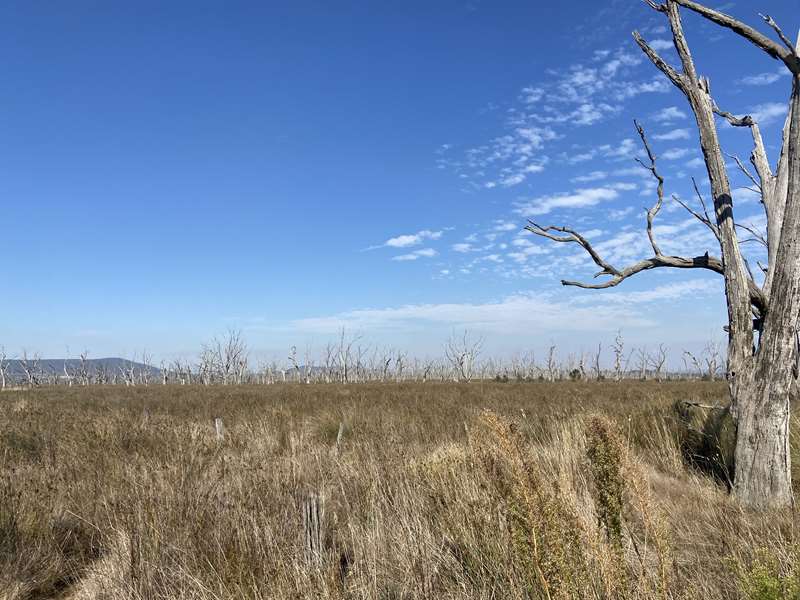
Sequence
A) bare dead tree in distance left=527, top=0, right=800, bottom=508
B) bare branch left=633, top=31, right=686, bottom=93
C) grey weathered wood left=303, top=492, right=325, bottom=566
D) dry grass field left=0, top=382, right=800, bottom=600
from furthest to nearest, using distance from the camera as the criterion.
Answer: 1. bare branch left=633, top=31, right=686, bottom=93
2. bare dead tree in distance left=527, top=0, right=800, bottom=508
3. grey weathered wood left=303, top=492, right=325, bottom=566
4. dry grass field left=0, top=382, right=800, bottom=600

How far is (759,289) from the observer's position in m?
5.04

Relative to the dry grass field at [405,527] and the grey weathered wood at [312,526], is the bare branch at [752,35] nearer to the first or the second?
the dry grass field at [405,527]

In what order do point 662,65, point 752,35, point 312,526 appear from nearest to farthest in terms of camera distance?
point 312,526
point 752,35
point 662,65

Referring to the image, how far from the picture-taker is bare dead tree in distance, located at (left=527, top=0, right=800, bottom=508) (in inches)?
176

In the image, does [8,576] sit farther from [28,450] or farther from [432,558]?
[28,450]

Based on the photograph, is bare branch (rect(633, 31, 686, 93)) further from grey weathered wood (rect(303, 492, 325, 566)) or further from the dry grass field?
grey weathered wood (rect(303, 492, 325, 566))

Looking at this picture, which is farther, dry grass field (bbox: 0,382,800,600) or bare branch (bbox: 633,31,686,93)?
bare branch (bbox: 633,31,686,93)

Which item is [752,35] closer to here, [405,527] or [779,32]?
[779,32]

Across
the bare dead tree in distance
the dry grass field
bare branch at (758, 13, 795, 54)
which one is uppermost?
bare branch at (758, 13, 795, 54)

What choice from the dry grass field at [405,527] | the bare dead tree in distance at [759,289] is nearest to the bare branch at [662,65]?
the bare dead tree in distance at [759,289]

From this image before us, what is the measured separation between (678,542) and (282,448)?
6249 mm

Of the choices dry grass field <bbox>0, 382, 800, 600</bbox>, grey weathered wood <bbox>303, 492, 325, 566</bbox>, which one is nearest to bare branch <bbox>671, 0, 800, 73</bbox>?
dry grass field <bbox>0, 382, 800, 600</bbox>

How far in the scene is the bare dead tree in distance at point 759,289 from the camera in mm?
4469

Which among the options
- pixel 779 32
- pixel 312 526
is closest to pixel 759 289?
pixel 779 32
